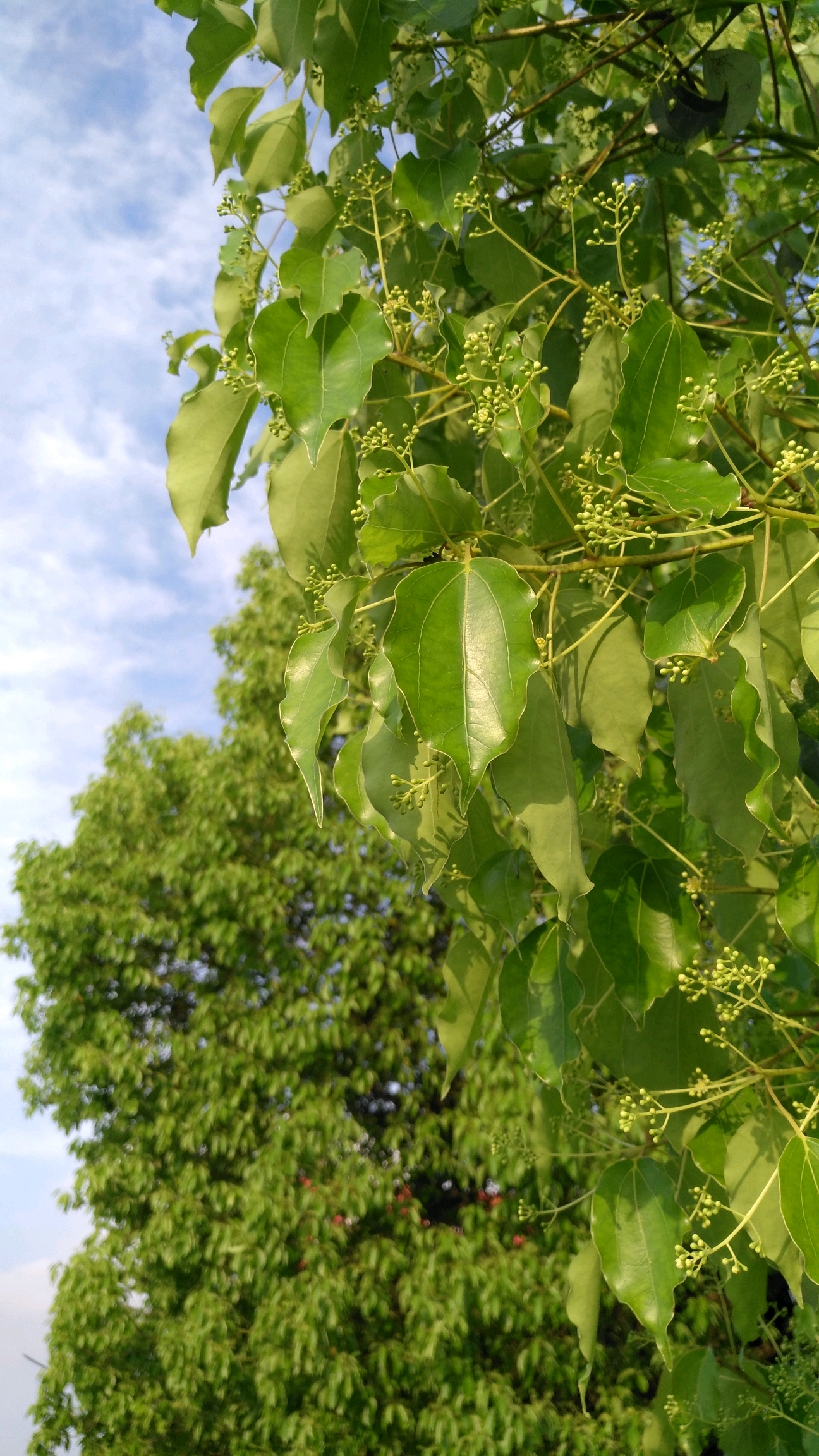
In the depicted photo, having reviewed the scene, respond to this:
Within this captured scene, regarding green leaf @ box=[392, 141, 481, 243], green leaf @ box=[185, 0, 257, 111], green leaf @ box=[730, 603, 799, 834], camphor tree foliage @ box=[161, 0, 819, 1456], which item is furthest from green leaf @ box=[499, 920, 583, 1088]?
green leaf @ box=[185, 0, 257, 111]

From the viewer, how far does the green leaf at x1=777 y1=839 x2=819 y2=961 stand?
837 millimetres

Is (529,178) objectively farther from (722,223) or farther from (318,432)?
(318,432)

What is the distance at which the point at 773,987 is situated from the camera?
6.17 ft

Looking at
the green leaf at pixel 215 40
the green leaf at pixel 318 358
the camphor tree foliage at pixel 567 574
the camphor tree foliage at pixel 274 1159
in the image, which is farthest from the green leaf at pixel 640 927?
the camphor tree foliage at pixel 274 1159

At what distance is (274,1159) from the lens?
14.7 feet

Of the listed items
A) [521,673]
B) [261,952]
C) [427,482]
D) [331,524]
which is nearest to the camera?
[521,673]

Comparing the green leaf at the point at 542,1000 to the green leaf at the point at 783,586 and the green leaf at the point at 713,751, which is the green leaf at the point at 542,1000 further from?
the green leaf at the point at 783,586

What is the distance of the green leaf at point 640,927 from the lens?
936 mm

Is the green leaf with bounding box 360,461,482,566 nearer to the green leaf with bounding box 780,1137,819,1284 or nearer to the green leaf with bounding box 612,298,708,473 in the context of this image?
the green leaf with bounding box 612,298,708,473

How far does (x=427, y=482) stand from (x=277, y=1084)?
4420mm

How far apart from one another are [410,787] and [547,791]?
103 millimetres

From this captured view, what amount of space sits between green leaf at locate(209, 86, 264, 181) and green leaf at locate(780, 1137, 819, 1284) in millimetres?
1152

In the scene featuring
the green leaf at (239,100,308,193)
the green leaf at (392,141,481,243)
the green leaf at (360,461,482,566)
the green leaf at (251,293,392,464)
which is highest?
the green leaf at (239,100,308,193)

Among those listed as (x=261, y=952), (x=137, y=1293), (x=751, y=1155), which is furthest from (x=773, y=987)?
(x=137, y=1293)
